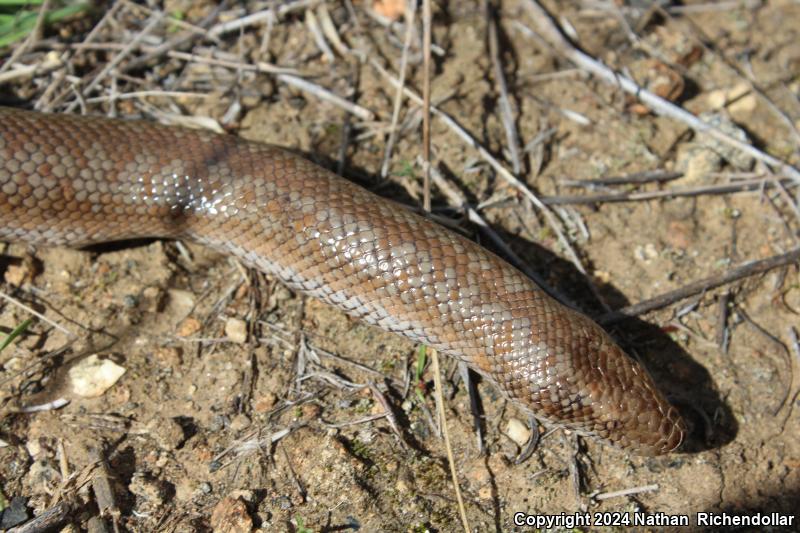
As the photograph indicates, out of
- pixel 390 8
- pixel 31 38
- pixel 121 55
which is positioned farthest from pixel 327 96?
pixel 31 38

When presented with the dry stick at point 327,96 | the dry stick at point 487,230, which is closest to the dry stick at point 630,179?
the dry stick at point 487,230

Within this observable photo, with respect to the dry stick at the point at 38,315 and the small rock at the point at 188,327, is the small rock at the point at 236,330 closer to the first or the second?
the small rock at the point at 188,327

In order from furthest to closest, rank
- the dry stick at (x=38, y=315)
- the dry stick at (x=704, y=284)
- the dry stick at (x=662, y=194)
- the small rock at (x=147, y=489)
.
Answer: the dry stick at (x=662, y=194) < the dry stick at (x=704, y=284) < the dry stick at (x=38, y=315) < the small rock at (x=147, y=489)

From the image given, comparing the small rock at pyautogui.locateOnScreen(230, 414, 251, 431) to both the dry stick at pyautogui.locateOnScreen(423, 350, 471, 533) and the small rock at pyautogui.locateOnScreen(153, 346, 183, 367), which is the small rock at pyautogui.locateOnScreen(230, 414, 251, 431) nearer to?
the small rock at pyautogui.locateOnScreen(153, 346, 183, 367)

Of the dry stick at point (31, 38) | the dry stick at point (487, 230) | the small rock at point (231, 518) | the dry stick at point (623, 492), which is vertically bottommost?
the small rock at point (231, 518)

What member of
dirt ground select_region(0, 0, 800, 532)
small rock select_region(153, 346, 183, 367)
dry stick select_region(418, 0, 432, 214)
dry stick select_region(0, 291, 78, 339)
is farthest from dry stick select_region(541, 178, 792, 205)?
dry stick select_region(0, 291, 78, 339)
